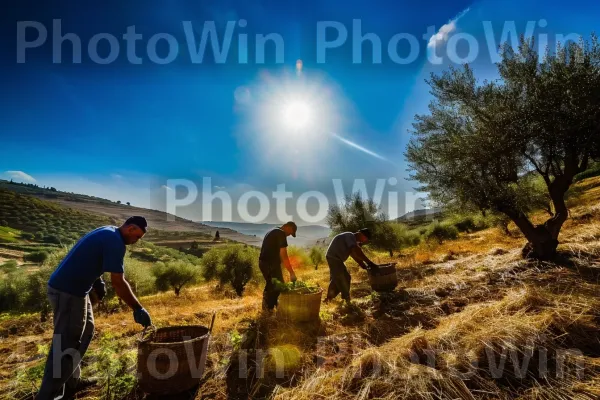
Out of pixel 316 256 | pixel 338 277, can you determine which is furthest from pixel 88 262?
pixel 316 256

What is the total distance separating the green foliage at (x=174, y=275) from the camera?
3388 cm

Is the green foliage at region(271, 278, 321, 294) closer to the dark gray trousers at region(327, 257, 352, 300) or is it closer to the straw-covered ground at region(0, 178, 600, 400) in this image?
the straw-covered ground at region(0, 178, 600, 400)

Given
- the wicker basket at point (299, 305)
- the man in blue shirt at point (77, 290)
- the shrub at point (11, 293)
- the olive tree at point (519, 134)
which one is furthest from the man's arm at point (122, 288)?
the shrub at point (11, 293)

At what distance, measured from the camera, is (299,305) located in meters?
6.27

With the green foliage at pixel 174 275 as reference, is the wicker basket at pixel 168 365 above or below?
above

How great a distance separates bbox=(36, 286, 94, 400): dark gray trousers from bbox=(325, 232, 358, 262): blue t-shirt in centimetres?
604

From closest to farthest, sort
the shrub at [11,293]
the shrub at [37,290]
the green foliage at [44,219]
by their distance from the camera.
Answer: the shrub at [37,290], the shrub at [11,293], the green foliage at [44,219]

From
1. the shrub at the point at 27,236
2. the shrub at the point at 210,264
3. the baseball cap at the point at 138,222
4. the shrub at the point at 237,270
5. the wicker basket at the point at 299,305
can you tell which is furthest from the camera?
the shrub at the point at 27,236

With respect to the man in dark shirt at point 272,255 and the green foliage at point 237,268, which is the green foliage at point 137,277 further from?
the man in dark shirt at point 272,255

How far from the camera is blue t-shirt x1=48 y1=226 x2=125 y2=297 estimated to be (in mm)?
3920

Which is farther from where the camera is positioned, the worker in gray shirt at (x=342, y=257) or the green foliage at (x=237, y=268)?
the green foliage at (x=237, y=268)

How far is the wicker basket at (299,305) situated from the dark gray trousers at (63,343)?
353 cm

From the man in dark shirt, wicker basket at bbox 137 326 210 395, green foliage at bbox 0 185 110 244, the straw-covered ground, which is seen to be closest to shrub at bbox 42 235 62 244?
green foliage at bbox 0 185 110 244

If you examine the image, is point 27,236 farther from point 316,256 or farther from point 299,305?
point 299,305
